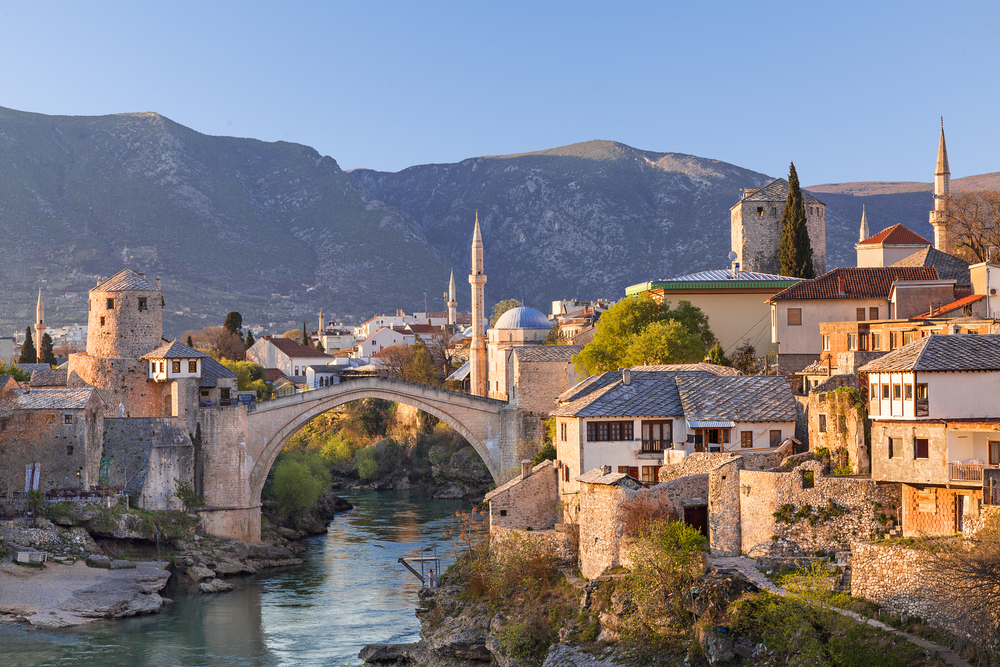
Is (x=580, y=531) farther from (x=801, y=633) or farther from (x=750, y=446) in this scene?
(x=801, y=633)

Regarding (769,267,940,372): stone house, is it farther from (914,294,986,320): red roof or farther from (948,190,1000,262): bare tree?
(948,190,1000,262): bare tree

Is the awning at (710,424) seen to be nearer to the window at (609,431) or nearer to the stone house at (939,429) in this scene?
the window at (609,431)

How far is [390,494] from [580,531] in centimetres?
4244

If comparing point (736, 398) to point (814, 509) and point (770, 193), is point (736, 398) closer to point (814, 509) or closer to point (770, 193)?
point (814, 509)

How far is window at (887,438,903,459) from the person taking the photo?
25080mm

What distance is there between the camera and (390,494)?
236 feet

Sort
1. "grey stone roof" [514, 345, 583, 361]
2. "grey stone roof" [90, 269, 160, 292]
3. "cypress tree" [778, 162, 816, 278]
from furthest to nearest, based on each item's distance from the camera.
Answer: "cypress tree" [778, 162, 816, 278] < "grey stone roof" [90, 269, 160, 292] < "grey stone roof" [514, 345, 583, 361]

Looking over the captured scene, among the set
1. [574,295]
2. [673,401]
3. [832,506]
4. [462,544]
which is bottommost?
[462,544]

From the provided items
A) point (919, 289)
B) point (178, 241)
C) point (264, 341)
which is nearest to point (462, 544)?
point (919, 289)

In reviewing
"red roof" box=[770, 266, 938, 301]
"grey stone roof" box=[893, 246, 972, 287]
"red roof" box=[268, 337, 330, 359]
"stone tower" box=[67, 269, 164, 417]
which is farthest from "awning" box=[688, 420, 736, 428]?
"red roof" box=[268, 337, 330, 359]

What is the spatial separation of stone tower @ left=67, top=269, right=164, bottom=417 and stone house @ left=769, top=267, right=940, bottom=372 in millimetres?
26096

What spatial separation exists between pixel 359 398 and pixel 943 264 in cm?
2531

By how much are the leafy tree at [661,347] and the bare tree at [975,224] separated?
15.5 meters

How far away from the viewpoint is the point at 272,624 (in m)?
37.2
